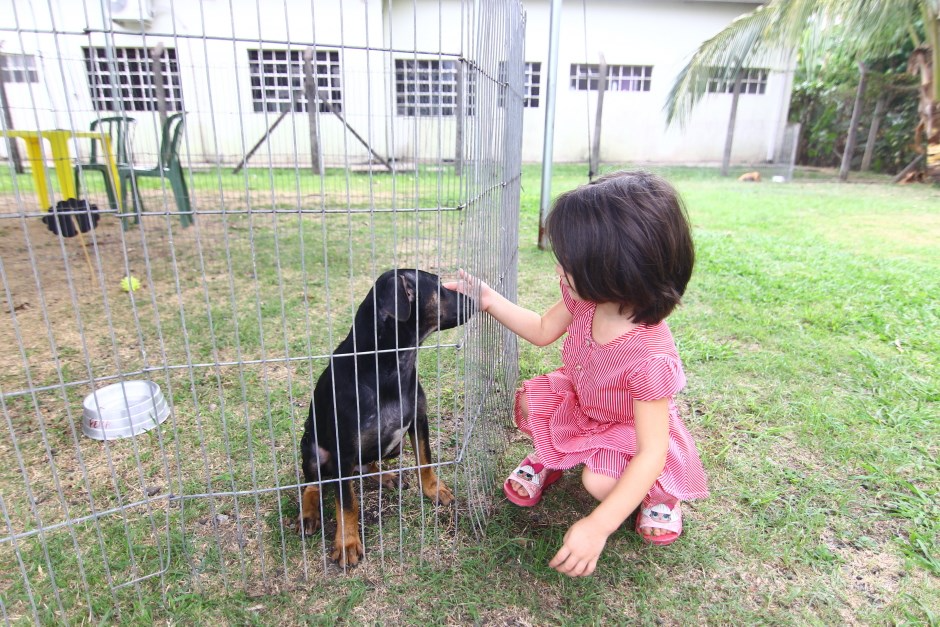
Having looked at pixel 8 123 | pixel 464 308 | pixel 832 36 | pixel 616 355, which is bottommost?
pixel 616 355

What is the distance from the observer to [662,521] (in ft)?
7.02

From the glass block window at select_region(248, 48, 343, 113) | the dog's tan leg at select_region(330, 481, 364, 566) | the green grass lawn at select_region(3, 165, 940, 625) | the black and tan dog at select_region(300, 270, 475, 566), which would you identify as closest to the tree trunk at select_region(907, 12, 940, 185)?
the green grass lawn at select_region(3, 165, 940, 625)

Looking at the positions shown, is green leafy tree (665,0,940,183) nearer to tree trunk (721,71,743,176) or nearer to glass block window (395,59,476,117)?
tree trunk (721,71,743,176)

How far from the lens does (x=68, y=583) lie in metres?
1.96

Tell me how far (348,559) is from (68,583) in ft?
3.07

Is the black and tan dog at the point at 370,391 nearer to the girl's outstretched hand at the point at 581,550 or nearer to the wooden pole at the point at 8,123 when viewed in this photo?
the girl's outstretched hand at the point at 581,550

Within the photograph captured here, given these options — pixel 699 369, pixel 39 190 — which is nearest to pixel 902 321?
pixel 699 369

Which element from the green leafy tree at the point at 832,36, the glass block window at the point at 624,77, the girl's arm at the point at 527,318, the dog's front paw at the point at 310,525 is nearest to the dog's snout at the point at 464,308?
the girl's arm at the point at 527,318

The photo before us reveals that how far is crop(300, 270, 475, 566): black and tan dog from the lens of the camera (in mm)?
2037

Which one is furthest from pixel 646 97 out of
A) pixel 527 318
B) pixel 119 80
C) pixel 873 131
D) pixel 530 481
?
pixel 119 80

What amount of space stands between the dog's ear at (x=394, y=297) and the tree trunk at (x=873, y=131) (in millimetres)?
15928

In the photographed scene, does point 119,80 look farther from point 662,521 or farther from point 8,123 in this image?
point 8,123

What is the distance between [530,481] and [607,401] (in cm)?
52

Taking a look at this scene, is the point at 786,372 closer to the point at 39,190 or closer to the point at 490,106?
the point at 490,106
